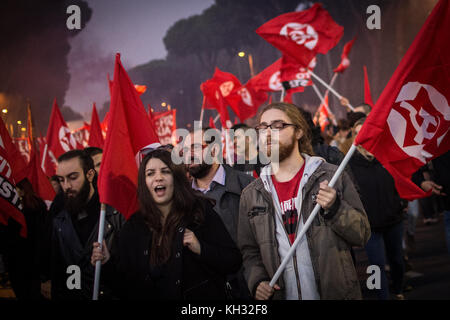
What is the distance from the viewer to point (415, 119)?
91.2 inches

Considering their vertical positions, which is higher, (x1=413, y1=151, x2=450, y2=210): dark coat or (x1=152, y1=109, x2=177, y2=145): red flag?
(x1=152, y1=109, x2=177, y2=145): red flag

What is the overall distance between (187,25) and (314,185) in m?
30.5

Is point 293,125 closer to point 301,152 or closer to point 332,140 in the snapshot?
point 301,152

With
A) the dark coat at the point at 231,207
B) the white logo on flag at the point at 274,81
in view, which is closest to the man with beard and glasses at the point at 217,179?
the dark coat at the point at 231,207

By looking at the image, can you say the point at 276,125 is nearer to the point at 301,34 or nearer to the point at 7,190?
the point at 7,190

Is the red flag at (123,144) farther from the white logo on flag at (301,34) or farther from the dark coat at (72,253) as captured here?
the white logo on flag at (301,34)

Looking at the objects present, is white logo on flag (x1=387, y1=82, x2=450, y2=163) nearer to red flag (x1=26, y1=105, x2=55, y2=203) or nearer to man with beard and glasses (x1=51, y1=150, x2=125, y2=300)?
man with beard and glasses (x1=51, y1=150, x2=125, y2=300)

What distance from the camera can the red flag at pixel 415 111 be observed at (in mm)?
2207

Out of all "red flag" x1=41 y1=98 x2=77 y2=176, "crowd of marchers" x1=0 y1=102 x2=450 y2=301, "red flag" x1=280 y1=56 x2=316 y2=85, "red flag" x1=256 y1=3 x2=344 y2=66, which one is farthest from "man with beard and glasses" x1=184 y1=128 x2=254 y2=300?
"red flag" x1=280 y1=56 x2=316 y2=85

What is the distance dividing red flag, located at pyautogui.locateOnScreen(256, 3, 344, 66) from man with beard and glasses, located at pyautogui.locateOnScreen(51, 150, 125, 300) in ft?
10.6

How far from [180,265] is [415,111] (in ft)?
5.87

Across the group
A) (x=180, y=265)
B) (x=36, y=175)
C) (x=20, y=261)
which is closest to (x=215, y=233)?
(x=180, y=265)

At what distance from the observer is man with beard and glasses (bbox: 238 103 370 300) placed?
214 cm
